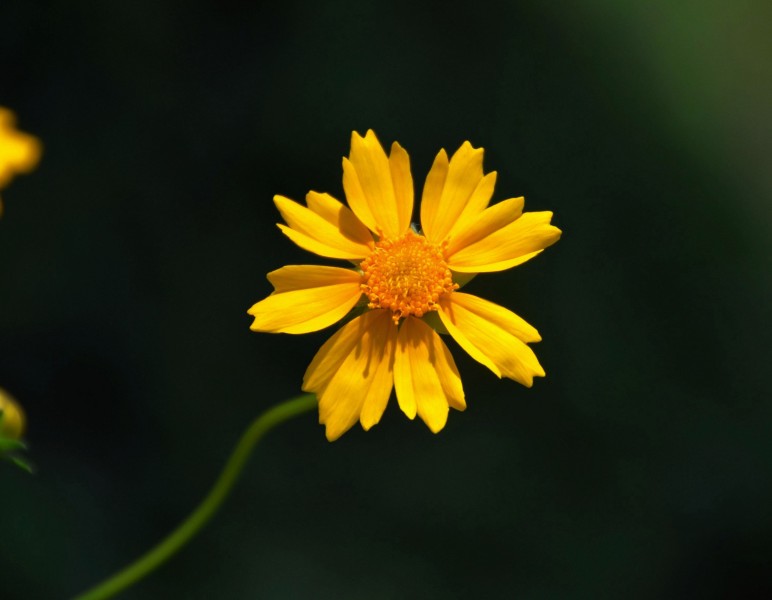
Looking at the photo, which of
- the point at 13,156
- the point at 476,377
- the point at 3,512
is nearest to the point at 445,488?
the point at 476,377

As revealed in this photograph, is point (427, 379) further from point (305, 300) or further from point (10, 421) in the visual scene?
point (10, 421)

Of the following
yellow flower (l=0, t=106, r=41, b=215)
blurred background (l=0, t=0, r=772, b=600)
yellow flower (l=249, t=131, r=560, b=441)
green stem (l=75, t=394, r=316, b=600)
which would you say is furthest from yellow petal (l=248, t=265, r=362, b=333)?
blurred background (l=0, t=0, r=772, b=600)

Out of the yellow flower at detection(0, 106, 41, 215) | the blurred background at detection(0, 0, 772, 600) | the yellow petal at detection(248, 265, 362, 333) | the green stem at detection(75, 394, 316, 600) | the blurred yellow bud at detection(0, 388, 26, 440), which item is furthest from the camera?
the blurred background at detection(0, 0, 772, 600)

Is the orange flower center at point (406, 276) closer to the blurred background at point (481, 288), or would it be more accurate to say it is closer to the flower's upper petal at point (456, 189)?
the flower's upper petal at point (456, 189)

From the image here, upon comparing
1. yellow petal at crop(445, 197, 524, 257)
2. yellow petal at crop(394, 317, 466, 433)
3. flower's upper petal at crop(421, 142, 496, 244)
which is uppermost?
flower's upper petal at crop(421, 142, 496, 244)

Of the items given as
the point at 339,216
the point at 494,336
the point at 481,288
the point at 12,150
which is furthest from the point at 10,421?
the point at 481,288

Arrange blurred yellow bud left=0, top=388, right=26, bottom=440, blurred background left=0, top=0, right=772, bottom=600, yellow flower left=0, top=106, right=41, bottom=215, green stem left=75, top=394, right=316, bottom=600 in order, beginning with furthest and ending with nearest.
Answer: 1. blurred background left=0, top=0, right=772, bottom=600
2. yellow flower left=0, top=106, right=41, bottom=215
3. blurred yellow bud left=0, top=388, right=26, bottom=440
4. green stem left=75, top=394, right=316, bottom=600

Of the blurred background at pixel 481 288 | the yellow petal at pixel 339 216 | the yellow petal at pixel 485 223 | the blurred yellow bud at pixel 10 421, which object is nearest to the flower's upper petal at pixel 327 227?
the yellow petal at pixel 339 216

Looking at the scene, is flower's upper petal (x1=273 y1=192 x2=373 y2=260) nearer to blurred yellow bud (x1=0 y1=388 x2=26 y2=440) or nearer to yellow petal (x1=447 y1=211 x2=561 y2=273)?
yellow petal (x1=447 y1=211 x2=561 y2=273)
